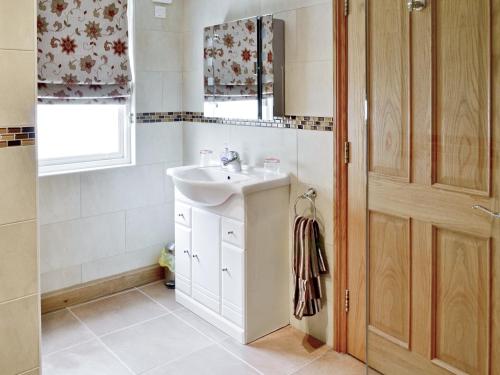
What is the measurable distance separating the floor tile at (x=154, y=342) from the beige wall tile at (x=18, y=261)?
0.88 meters

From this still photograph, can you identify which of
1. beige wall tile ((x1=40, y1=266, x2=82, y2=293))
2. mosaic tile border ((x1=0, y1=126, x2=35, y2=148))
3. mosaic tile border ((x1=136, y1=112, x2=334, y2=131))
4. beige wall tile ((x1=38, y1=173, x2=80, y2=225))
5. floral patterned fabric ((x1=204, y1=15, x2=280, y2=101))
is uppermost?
floral patterned fabric ((x1=204, y1=15, x2=280, y2=101))

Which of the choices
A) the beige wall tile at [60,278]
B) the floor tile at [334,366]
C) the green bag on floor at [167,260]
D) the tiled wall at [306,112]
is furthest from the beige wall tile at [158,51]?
the floor tile at [334,366]

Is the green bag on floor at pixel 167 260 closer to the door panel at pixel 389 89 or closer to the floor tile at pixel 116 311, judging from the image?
the floor tile at pixel 116 311

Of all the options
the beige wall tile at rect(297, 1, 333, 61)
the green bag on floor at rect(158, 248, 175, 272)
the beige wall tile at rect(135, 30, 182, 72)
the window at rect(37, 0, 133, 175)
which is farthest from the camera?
the green bag on floor at rect(158, 248, 175, 272)

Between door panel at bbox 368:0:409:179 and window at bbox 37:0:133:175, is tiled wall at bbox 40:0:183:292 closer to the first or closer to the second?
window at bbox 37:0:133:175

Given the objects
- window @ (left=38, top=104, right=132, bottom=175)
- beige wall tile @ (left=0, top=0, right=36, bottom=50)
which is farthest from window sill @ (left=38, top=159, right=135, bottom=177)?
beige wall tile @ (left=0, top=0, right=36, bottom=50)

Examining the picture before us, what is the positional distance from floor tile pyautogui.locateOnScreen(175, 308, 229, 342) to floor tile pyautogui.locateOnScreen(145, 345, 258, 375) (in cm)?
16

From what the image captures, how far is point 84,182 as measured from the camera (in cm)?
320

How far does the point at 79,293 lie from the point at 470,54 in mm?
2749

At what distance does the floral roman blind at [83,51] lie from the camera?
2.96 meters

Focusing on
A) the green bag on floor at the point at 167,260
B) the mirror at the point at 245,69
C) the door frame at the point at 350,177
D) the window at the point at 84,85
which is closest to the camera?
the door frame at the point at 350,177

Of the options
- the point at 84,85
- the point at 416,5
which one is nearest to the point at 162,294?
the point at 84,85

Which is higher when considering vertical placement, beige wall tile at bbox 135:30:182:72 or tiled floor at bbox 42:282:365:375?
beige wall tile at bbox 135:30:182:72

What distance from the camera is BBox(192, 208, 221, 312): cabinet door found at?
9.32 feet
